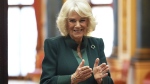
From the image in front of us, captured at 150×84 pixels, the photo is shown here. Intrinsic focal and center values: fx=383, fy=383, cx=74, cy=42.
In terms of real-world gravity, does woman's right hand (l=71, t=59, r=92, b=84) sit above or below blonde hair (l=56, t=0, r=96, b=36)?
below

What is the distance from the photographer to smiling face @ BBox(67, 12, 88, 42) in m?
2.70

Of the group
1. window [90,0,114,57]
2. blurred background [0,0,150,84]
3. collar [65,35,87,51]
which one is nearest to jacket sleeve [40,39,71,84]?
collar [65,35,87,51]

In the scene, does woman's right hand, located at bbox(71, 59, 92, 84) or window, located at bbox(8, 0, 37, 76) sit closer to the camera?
woman's right hand, located at bbox(71, 59, 92, 84)

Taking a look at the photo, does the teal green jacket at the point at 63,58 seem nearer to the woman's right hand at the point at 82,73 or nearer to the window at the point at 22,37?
the woman's right hand at the point at 82,73

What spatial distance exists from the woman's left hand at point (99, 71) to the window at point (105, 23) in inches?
421

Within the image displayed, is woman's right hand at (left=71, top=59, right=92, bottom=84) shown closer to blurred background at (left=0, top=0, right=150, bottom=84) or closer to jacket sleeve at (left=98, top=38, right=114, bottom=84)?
jacket sleeve at (left=98, top=38, right=114, bottom=84)

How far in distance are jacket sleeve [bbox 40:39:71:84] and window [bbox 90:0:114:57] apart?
10736 millimetres

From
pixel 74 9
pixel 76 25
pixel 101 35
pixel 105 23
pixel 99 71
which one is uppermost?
pixel 105 23

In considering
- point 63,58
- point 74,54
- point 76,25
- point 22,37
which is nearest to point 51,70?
point 63,58

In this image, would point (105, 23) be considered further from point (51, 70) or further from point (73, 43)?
point (51, 70)

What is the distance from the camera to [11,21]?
16359mm

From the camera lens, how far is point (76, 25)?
2699 mm

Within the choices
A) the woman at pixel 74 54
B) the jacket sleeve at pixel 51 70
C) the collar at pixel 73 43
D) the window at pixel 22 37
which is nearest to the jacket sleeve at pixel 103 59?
the woman at pixel 74 54

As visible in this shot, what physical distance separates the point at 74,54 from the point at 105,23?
36.8 feet
